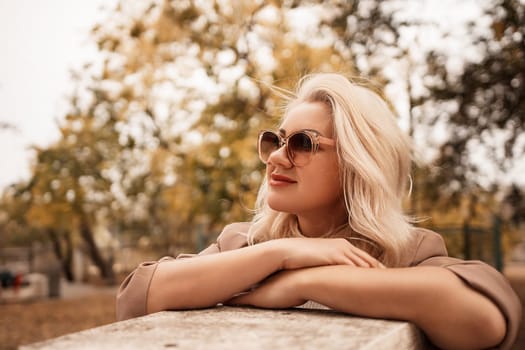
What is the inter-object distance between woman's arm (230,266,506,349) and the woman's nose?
42 centimetres

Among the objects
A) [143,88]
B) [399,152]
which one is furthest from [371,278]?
[143,88]

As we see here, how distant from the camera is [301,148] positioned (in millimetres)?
1714

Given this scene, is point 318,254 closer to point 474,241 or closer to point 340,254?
point 340,254

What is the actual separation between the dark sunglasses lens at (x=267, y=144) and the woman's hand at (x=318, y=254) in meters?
0.45

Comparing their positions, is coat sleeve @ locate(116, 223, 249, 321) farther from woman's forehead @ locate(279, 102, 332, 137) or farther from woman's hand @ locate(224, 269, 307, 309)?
woman's forehead @ locate(279, 102, 332, 137)

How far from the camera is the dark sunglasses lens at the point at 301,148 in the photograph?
5.61 feet

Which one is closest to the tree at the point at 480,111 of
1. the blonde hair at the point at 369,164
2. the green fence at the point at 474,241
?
the green fence at the point at 474,241

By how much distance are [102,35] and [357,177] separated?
27.1 feet

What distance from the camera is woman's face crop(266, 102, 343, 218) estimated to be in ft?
5.65

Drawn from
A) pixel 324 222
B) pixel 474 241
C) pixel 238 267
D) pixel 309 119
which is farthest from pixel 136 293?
pixel 474 241

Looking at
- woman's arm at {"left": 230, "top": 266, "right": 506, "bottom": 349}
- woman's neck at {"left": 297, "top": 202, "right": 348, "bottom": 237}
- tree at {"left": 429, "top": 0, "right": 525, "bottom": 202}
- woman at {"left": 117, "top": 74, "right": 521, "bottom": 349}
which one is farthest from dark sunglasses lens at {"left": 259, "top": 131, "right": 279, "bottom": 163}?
tree at {"left": 429, "top": 0, "right": 525, "bottom": 202}

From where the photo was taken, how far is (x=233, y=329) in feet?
3.94

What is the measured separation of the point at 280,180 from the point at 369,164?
28cm

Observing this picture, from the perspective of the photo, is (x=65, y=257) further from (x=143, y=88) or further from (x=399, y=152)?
(x=399, y=152)
